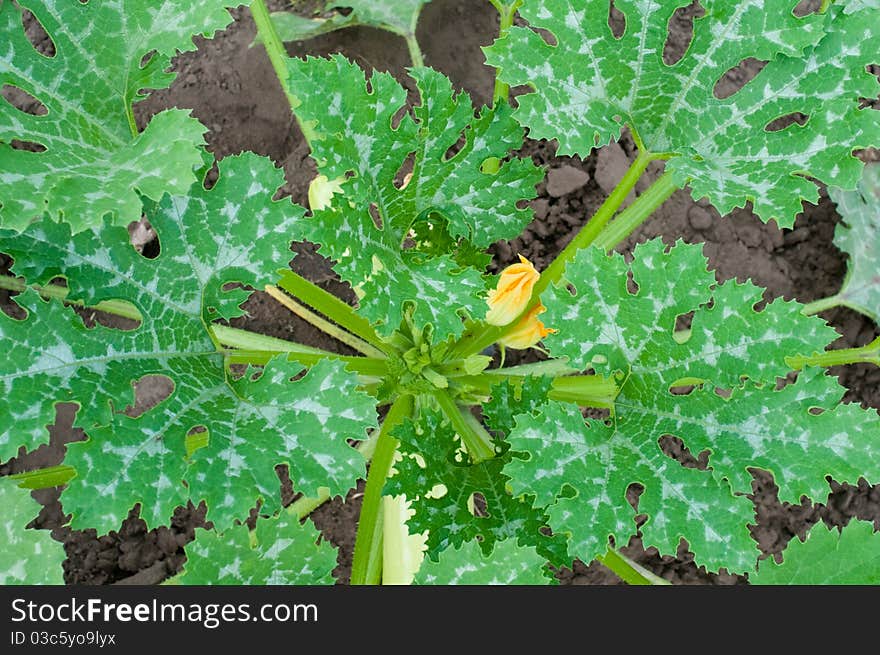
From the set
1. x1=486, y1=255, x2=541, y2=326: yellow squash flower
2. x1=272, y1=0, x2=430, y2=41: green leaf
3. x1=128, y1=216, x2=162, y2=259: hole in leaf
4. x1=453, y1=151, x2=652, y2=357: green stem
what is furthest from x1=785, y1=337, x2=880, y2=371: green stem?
x1=128, y1=216, x2=162, y2=259: hole in leaf

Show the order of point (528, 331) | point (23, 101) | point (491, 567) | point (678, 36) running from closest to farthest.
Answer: point (491, 567)
point (528, 331)
point (23, 101)
point (678, 36)

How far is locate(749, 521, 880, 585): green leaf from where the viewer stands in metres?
1.58

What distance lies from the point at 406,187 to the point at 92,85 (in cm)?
61

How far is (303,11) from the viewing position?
8.48ft

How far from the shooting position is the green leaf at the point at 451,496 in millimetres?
1649

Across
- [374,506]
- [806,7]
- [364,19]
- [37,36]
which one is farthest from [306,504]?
[806,7]

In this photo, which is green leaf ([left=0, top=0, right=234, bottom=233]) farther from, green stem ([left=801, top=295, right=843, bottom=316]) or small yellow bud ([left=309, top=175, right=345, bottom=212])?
green stem ([left=801, top=295, right=843, bottom=316])

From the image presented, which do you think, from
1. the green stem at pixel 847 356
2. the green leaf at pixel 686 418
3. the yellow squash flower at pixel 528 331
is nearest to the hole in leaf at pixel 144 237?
the yellow squash flower at pixel 528 331

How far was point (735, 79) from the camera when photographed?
2627mm

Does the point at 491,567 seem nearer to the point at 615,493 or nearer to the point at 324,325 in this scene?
the point at 615,493

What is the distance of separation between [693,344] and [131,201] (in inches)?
40.7

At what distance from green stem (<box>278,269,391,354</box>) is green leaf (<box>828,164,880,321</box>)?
1.40 metres
